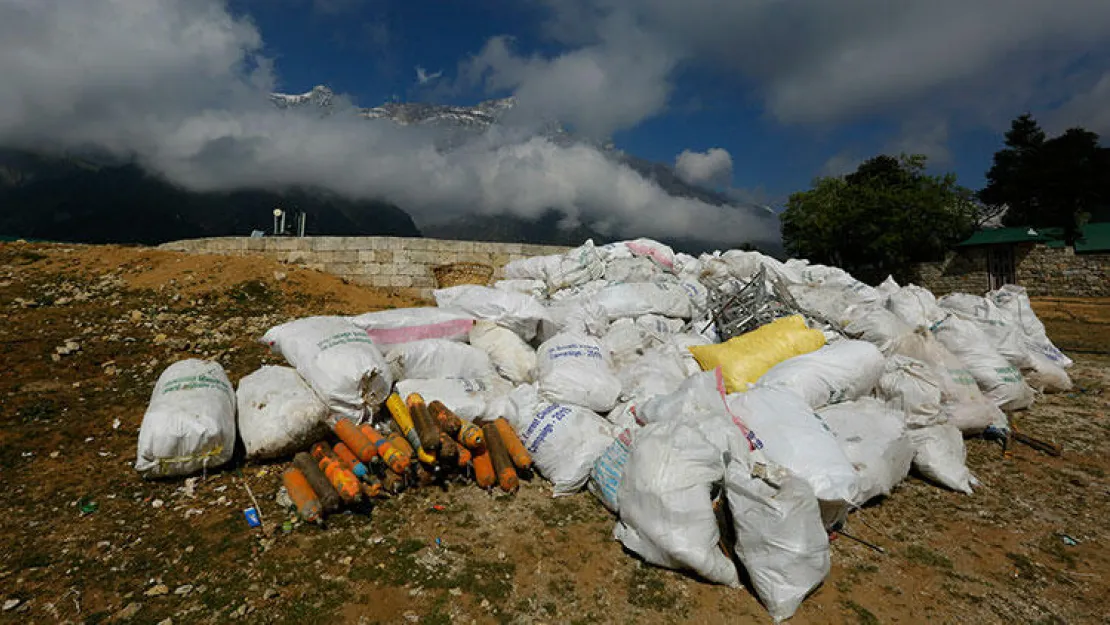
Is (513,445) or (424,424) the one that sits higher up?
(424,424)

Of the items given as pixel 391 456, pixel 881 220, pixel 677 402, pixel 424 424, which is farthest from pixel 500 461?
pixel 881 220

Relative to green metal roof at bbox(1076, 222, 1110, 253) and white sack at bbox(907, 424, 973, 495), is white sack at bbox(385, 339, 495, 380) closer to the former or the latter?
white sack at bbox(907, 424, 973, 495)

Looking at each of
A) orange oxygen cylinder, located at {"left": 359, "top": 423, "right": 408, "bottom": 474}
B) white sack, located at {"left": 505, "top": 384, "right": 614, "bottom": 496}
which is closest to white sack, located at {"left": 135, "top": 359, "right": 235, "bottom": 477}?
orange oxygen cylinder, located at {"left": 359, "top": 423, "right": 408, "bottom": 474}

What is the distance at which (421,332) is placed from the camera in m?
4.02

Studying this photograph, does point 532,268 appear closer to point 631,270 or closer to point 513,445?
point 631,270

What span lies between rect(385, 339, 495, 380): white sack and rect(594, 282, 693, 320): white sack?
1608 mm

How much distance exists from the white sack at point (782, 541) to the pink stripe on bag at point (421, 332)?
2871 millimetres

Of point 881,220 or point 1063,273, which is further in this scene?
point 881,220

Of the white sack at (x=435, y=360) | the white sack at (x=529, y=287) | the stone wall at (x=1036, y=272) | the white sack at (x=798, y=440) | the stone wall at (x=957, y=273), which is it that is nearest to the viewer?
→ the white sack at (x=798, y=440)

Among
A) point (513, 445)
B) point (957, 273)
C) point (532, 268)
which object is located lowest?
point (513, 445)

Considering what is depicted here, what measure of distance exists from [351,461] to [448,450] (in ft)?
1.84

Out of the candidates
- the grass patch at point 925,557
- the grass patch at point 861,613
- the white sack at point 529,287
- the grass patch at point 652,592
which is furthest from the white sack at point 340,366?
the white sack at point 529,287

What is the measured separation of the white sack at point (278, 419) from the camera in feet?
9.27

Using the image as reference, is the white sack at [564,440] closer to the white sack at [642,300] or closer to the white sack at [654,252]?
the white sack at [642,300]
